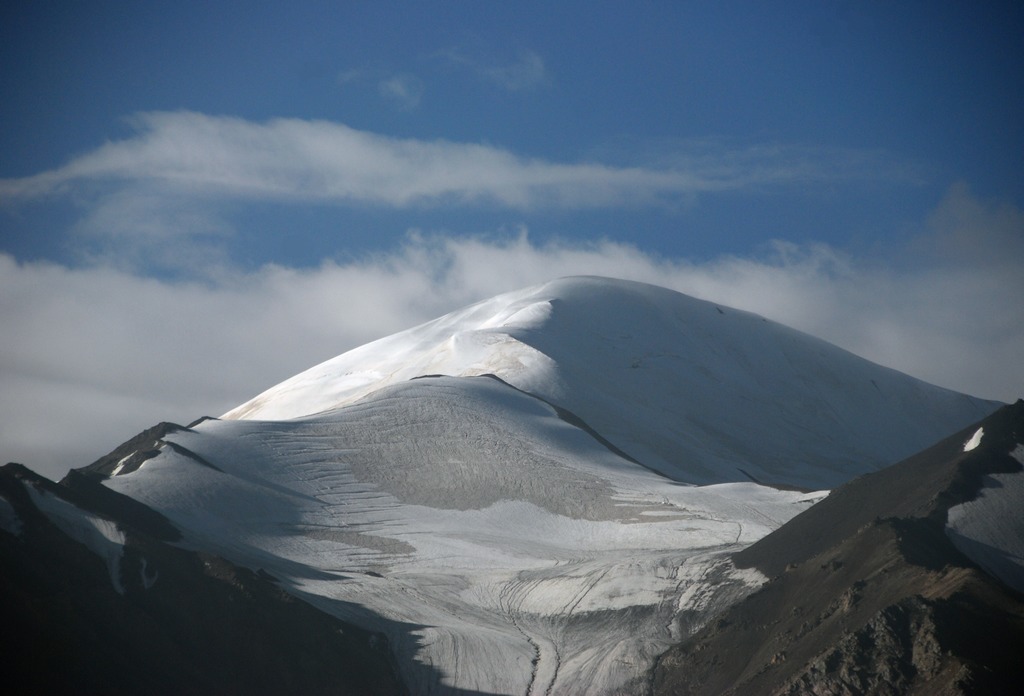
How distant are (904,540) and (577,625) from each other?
1602 cm

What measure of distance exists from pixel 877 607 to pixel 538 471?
137 feet

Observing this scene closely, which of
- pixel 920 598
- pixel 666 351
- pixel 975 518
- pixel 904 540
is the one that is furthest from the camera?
pixel 666 351

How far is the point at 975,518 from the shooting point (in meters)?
51.2

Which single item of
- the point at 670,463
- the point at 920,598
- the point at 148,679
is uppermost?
the point at 670,463

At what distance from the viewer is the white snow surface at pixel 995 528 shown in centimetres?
4781

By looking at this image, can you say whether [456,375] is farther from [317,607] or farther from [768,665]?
[768,665]

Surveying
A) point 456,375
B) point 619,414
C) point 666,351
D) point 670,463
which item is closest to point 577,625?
point 670,463

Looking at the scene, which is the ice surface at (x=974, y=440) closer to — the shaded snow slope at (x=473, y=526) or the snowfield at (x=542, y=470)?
the shaded snow slope at (x=473, y=526)

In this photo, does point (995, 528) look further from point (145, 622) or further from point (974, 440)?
point (145, 622)

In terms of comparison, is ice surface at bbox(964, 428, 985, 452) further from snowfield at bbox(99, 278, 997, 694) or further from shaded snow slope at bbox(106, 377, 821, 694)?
snowfield at bbox(99, 278, 997, 694)

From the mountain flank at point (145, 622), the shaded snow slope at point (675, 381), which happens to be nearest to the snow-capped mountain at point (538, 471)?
the shaded snow slope at point (675, 381)

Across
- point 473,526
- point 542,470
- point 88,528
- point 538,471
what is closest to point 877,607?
point 88,528

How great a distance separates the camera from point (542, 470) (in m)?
84.1

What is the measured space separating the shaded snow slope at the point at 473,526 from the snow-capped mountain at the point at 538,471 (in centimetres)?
19
